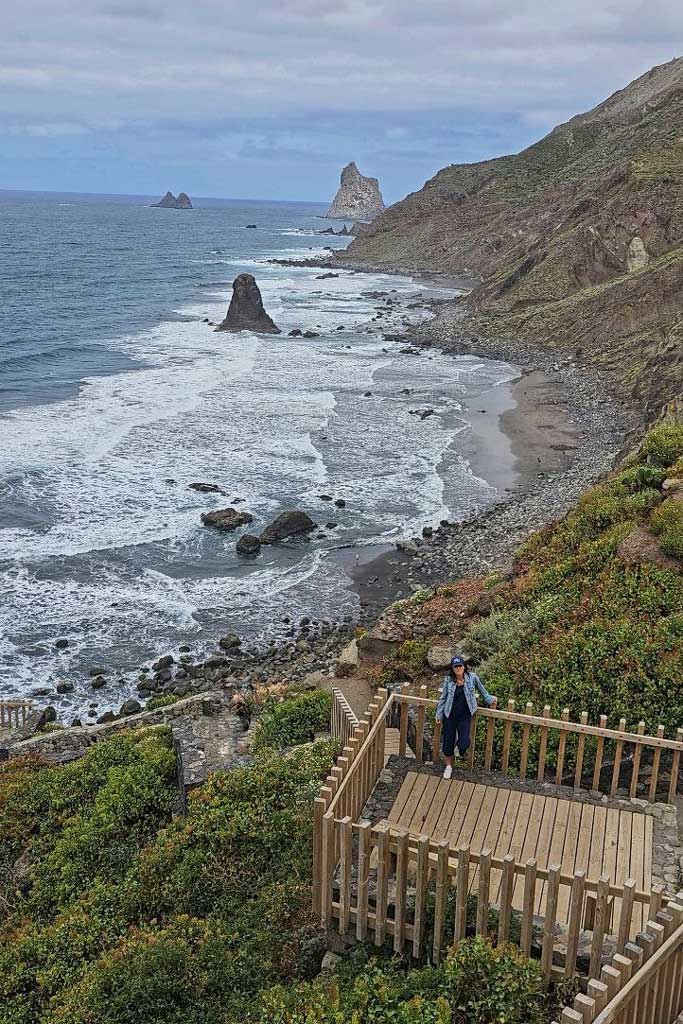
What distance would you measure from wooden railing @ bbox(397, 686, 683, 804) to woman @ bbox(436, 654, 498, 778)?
0.11m

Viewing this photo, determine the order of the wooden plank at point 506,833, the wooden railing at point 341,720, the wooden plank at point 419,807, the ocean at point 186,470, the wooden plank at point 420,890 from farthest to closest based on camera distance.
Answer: the ocean at point 186,470, the wooden railing at point 341,720, the wooden plank at point 419,807, the wooden plank at point 506,833, the wooden plank at point 420,890

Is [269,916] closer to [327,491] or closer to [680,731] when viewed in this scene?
[680,731]

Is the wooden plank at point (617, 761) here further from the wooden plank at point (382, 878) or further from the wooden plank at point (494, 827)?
the wooden plank at point (382, 878)

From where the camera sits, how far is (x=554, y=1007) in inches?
250

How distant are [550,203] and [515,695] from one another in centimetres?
9796

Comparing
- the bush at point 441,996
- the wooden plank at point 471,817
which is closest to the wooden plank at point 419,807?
the wooden plank at point 471,817

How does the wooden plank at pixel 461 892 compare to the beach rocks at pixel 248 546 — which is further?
the beach rocks at pixel 248 546

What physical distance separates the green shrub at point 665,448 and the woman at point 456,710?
10.1 meters

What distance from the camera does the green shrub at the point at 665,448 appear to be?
1798 cm

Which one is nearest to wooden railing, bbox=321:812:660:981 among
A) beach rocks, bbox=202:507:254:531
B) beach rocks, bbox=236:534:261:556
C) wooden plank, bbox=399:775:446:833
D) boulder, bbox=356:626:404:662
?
wooden plank, bbox=399:775:446:833

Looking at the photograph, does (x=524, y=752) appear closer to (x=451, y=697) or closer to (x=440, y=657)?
(x=451, y=697)

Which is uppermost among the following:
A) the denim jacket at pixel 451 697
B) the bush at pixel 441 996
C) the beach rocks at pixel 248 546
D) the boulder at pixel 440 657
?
the denim jacket at pixel 451 697

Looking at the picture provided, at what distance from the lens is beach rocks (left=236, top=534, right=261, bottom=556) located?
2642cm

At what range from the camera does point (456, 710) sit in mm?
9406
